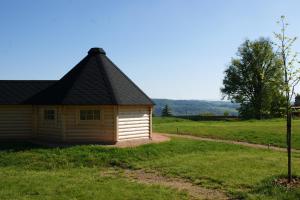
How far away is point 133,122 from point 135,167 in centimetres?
627

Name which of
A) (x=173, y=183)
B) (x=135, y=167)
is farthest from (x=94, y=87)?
(x=173, y=183)

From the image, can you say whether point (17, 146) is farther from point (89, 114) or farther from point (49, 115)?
point (89, 114)

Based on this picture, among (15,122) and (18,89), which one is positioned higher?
(18,89)

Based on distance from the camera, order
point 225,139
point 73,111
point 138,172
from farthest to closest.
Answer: point 225,139 → point 73,111 → point 138,172

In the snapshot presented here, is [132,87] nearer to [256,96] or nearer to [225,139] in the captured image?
[225,139]

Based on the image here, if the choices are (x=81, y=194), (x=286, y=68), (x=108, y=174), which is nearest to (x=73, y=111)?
(x=108, y=174)

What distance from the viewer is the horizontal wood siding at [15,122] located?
2323cm

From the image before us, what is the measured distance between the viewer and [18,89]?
2491 cm

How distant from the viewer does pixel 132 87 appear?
79.0 ft

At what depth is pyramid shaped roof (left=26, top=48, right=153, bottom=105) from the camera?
21.3 m

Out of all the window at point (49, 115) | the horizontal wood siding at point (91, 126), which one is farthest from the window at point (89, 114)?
the window at point (49, 115)

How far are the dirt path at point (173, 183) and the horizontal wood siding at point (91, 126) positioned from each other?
218 inches

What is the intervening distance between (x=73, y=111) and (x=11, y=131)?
→ 481 centimetres

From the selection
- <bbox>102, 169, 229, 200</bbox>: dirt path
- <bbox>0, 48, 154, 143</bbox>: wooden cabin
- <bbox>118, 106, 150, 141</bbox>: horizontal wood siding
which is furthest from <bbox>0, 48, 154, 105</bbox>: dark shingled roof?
<bbox>102, 169, 229, 200</bbox>: dirt path
